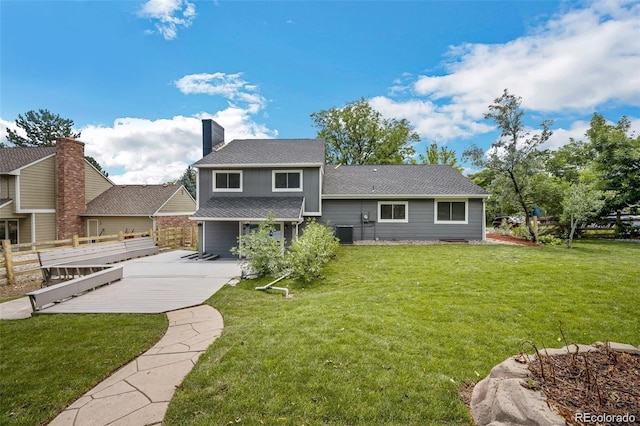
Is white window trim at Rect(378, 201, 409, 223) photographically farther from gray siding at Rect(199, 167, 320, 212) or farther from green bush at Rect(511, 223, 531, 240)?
green bush at Rect(511, 223, 531, 240)

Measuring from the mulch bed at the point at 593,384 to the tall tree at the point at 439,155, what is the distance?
31153 millimetres

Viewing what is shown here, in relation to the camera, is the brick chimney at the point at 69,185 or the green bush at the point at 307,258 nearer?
the green bush at the point at 307,258

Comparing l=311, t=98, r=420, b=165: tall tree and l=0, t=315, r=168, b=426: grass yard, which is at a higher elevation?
l=311, t=98, r=420, b=165: tall tree

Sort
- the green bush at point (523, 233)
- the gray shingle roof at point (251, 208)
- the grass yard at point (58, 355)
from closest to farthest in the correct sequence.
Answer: the grass yard at point (58, 355) → the gray shingle roof at point (251, 208) → the green bush at point (523, 233)

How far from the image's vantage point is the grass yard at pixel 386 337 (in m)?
2.63

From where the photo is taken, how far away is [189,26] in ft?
37.8

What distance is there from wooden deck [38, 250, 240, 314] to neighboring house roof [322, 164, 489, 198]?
7795mm

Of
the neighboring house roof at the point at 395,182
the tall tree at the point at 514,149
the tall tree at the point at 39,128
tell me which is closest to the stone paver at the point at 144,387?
the neighboring house roof at the point at 395,182

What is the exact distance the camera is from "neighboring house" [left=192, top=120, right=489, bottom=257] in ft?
45.2

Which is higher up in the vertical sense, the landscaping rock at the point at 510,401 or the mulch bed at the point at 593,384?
the mulch bed at the point at 593,384

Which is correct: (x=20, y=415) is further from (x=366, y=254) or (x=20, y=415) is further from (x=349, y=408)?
(x=366, y=254)

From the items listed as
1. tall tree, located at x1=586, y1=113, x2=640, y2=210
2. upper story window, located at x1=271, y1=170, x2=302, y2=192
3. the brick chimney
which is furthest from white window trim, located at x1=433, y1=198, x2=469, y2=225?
the brick chimney

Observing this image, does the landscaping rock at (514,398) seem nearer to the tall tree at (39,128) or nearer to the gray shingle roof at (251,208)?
the gray shingle roof at (251,208)

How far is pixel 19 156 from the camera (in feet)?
61.7
